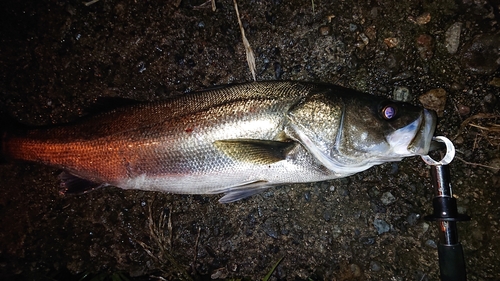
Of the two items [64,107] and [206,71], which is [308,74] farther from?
[64,107]

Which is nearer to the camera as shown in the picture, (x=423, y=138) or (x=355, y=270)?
(x=423, y=138)

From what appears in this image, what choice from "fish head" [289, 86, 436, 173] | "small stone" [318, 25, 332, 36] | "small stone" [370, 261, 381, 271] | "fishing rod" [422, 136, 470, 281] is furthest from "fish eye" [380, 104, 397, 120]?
"small stone" [370, 261, 381, 271]

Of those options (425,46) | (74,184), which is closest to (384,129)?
(425,46)

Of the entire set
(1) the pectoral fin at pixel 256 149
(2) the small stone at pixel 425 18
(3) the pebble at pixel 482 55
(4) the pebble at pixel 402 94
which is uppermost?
(2) the small stone at pixel 425 18

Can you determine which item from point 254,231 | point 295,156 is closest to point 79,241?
point 254,231

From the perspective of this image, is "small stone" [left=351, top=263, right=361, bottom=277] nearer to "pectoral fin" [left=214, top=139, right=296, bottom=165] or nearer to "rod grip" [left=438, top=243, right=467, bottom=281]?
"rod grip" [left=438, top=243, right=467, bottom=281]

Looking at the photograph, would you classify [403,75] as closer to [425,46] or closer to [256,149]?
[425,46]

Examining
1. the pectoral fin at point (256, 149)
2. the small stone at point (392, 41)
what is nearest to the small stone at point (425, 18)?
the small stone at point (392, 41)

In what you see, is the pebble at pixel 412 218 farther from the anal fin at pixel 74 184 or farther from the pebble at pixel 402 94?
the anal fin at pixel 74 184
